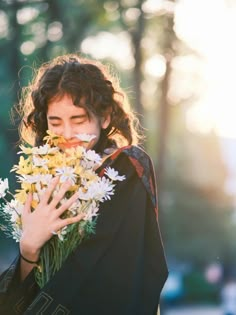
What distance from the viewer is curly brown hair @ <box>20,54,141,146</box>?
3.90 metres

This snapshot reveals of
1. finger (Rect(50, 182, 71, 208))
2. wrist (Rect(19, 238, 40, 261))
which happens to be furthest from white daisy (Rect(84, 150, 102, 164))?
wrist (Rect(19, 238, 40, 261))

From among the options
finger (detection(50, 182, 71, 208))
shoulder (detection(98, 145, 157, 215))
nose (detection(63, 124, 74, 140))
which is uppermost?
shoulder (detection(98, 145, 157, 215))

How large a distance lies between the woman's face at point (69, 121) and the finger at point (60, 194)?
0.73 ft

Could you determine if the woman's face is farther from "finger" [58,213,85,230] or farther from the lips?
"finger" [58,213,85,230]

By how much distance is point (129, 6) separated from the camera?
613 inches

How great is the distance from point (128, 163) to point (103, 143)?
0.21m

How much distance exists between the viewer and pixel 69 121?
3.78 metres

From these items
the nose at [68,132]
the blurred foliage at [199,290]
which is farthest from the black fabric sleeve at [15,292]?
the blurred foliage at [199,290]

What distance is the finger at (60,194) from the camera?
356cm

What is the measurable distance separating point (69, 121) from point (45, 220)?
1.37 ft

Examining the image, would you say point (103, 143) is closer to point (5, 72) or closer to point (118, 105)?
point (118, 105)

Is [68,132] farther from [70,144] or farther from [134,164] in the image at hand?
[134,164]

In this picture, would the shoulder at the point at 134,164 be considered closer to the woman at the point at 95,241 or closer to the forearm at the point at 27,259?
the woman at the point at 95,241

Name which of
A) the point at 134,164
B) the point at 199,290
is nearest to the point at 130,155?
the point at 134,164
